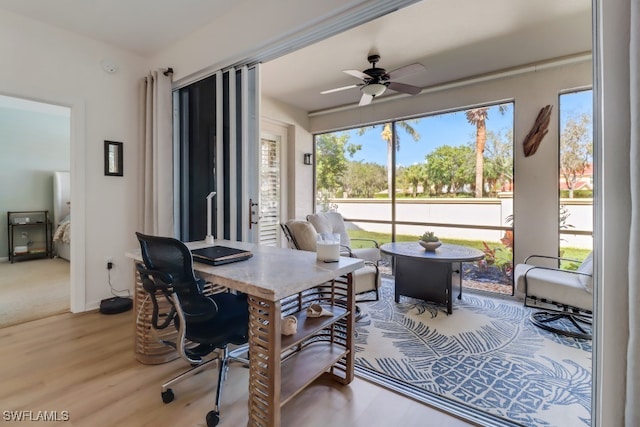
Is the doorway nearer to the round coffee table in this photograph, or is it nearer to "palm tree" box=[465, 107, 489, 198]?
the round coffee table

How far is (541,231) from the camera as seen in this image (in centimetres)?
339

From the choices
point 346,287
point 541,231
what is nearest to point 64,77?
point 346,287

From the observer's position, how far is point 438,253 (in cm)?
312

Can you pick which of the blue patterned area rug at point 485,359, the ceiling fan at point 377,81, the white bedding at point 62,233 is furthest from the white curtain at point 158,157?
the white bedding at point 62,233

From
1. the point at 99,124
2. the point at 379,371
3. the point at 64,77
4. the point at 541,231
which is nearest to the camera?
the point at 379,371

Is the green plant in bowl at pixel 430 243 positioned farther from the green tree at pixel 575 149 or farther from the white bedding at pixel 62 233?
the white bedding at pixel 62 233

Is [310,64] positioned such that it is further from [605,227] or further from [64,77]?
[605,227]

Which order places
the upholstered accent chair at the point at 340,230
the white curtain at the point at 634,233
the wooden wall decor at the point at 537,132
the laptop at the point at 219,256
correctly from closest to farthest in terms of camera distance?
1. the white curtain at the point at 634,233
2. the laptop at the point at 219,256
3. the wooden wall decor at the point at 537,132
4. the upholstered accent chair at the point at 340,230

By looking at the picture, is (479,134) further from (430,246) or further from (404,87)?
(430,246)

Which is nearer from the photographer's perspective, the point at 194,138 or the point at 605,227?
the point at 605,227

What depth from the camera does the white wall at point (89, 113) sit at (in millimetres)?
2604

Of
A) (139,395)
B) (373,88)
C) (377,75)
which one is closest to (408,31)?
(377,75)

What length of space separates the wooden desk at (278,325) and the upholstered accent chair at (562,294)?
6.15 feet

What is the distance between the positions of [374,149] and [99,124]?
361cm
